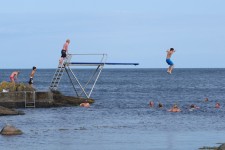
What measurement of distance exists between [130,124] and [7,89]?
13.9m

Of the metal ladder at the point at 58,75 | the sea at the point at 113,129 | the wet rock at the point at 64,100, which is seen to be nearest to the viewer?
the sea at the point at 113,129

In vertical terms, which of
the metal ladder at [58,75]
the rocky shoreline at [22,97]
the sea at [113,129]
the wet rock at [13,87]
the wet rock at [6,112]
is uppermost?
the metal ladder at [58,75]

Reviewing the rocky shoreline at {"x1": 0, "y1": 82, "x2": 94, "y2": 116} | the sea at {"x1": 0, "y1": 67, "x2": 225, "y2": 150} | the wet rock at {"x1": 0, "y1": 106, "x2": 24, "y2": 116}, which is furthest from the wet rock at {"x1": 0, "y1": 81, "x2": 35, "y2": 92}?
the wet rock at {"x1": 0, "y1": 106, "x2": 24, "y2": 116}

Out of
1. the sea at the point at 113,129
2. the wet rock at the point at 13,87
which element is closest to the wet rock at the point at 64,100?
the sea at the point at 113,129

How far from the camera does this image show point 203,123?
42.9m

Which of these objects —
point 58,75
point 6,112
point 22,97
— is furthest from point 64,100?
point 6,112

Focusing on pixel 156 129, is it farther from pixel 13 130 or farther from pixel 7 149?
pixel 7 149

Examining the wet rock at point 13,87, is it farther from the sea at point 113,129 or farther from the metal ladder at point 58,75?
the metal ladder at point 58,75

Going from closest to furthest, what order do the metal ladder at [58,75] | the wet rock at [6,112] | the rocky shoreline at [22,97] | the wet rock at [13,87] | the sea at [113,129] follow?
the sea at [113,129] < the wet rock at [6,112] < the rocky shoreline at [22,97] < the wet rock at [13,87] < the metal ladder at [58,75]

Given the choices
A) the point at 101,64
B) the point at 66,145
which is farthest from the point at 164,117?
the point at 66,145

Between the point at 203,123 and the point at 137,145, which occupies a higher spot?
the point at 203,123

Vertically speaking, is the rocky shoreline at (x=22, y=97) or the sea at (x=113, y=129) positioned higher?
the rocky shoreline at (x=22, y=97)

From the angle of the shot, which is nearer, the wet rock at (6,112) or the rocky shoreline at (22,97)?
the wet rock at (6,112)

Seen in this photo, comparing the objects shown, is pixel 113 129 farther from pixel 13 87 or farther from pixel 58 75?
pixel 58 75
